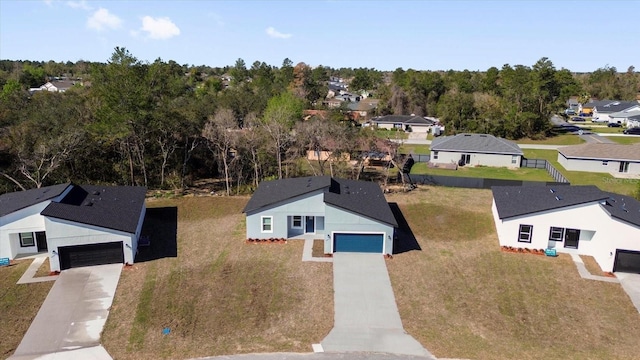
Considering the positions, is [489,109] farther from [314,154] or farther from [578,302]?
[578,302]

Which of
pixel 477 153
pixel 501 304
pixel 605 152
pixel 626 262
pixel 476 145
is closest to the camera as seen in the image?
pixel 501 304

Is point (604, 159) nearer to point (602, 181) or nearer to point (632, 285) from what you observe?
point (602, 181)

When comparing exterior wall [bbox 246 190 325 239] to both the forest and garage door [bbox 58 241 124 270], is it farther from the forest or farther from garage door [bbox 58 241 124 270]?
the forest

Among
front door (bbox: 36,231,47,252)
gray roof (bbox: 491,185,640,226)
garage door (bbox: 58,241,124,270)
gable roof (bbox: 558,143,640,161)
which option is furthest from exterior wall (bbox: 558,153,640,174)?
front door (bbox: 36,231,47,252)

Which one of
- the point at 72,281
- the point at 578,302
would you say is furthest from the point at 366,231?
the point at 72,281

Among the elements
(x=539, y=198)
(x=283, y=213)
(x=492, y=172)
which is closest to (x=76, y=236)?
(x=283, y=213)

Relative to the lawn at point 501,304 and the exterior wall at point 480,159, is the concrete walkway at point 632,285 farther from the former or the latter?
the exterior wall at point 480,159
